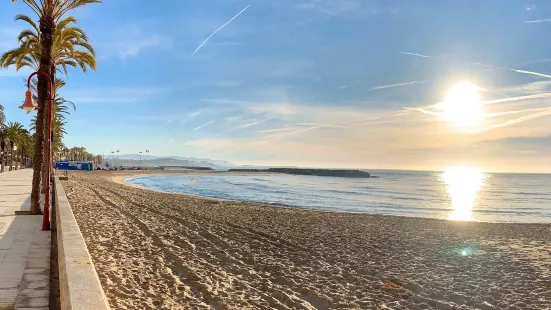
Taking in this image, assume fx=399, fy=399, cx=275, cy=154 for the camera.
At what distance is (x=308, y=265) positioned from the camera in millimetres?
8953

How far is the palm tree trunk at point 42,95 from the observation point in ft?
46.1

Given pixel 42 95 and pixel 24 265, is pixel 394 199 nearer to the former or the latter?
pixel 42 95

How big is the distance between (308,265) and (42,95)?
1167 centimetres

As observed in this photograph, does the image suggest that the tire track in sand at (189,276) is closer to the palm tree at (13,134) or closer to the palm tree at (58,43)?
the palm tree at (58,43)

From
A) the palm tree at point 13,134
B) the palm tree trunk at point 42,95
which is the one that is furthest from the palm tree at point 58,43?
the palm tree at point 13,134

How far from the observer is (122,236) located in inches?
442

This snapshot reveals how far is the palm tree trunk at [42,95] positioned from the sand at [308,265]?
1.79 metres

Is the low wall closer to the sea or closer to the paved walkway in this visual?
the paved walkway

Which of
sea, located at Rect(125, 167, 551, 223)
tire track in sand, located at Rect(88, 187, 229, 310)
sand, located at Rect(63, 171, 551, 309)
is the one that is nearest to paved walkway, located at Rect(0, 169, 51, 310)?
sand, located at Rect(63, 171, 551, 309)

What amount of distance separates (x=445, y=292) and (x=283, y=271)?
3117 mm

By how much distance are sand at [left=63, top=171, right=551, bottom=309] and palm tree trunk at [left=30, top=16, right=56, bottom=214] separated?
1.79 meters

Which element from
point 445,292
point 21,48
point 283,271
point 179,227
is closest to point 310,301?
point 283,271

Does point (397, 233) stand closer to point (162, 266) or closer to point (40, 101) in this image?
point (162, 266)

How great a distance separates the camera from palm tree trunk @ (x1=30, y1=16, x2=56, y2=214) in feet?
46.1
